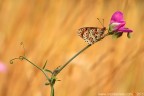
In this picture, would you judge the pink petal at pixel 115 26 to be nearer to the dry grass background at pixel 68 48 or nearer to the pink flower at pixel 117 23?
the pink flower at pixel 117 23

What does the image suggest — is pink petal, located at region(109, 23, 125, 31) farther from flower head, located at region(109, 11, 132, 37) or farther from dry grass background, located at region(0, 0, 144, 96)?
dry grass background, located at region(0, 0, 144, 96)

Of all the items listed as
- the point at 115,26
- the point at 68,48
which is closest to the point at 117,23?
the point at 115,26

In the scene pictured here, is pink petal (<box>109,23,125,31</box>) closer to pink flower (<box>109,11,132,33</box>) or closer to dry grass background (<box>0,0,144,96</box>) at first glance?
pink flower (<box>109,11,132,33</box>)

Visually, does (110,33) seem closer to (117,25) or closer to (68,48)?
(117,25)

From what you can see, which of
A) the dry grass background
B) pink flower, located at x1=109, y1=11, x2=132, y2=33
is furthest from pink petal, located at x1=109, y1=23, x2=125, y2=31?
the dry grass background

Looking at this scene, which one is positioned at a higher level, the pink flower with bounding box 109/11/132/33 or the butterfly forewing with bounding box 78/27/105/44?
the pink flower with bounding box 109/11/132/33

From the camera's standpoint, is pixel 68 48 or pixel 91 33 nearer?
pixel 91 33

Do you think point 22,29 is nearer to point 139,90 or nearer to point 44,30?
point 44,30
